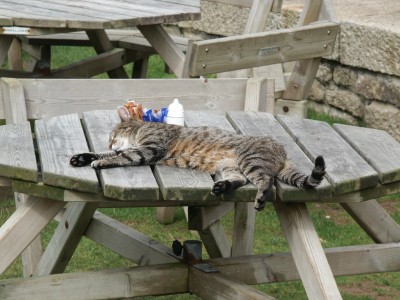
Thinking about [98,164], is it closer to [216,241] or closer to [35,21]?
[216,241]

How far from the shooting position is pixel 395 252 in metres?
4.41

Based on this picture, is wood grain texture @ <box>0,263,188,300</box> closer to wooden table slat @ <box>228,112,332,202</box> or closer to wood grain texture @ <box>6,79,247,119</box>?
wooden table slat @ <box>228,112,332,202</box>

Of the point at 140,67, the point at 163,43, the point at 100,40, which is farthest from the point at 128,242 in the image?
the point at 140,67

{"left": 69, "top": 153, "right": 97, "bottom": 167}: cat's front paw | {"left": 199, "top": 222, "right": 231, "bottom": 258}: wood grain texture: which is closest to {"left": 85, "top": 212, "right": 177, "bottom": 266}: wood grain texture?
{"left": 199, "top": 222, "right": 231, "bottom": 258}: wood grain texture

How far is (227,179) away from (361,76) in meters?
4.34

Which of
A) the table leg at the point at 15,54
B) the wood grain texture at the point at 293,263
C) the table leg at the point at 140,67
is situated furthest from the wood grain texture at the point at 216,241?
the table leg at the point at 15,54

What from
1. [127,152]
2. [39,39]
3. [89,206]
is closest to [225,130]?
[127,152]

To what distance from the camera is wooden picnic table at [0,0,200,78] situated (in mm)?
5348

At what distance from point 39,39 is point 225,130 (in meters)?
3.37

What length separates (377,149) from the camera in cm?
399

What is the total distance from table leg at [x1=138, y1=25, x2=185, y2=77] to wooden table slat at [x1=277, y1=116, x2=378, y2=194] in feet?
6.66

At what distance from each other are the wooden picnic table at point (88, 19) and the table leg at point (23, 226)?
190 cm

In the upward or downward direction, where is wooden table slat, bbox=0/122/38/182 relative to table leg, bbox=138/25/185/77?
upward

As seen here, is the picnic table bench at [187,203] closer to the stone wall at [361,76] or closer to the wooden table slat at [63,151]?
the wooden table slat at [63,151]
